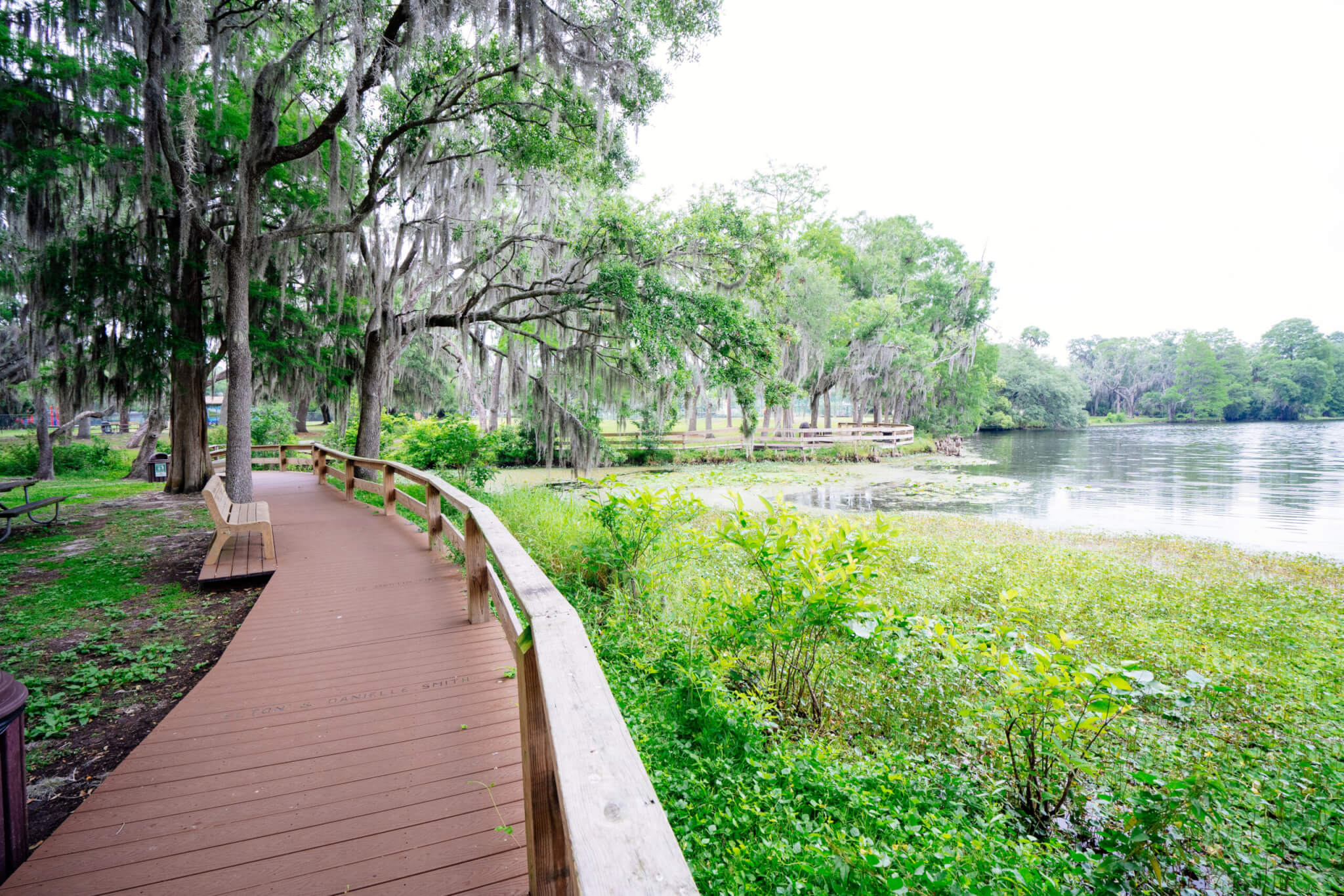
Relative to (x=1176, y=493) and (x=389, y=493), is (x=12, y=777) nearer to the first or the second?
(x=389, y=493)

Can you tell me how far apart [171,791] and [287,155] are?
8861 millimetres

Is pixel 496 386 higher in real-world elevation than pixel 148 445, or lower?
higher

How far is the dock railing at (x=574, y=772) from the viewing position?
84cm

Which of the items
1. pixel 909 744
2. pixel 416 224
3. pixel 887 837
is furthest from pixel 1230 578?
pixel 416 224

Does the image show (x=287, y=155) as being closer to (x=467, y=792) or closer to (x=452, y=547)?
(x=452, y=547)

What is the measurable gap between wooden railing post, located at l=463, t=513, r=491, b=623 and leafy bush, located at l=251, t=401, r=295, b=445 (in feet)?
66.6

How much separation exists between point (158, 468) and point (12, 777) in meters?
18.6

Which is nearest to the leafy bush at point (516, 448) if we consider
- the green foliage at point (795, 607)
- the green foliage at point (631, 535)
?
the green foliage at point (631, 535)

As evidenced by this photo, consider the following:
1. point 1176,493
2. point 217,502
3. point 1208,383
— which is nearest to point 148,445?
point 217,502

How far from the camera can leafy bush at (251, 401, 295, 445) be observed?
21125 mm

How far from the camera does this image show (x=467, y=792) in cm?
241

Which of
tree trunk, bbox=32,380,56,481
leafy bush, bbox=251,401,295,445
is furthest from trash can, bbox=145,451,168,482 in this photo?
leafy bush, bbox=251,401,295,445

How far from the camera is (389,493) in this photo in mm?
8461

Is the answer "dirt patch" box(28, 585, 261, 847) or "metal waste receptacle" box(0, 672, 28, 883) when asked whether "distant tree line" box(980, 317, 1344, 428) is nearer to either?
"dirt patch" box(28, 585, 261, 847)
